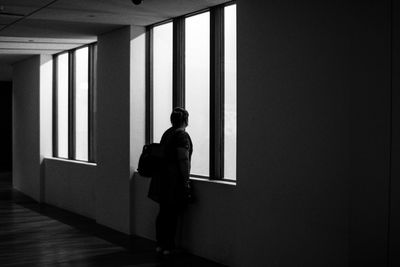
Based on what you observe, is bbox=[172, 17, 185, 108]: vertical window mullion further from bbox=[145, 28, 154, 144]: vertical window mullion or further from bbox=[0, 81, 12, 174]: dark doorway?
bbox=[0, 81, 12, 174]: dark doorway

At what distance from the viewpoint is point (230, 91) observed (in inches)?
261

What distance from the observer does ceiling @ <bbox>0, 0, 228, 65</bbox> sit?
6684 millimetres

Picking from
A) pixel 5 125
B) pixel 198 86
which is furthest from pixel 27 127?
pixel 5 125

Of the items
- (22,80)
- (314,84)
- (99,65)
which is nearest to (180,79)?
(99,65)

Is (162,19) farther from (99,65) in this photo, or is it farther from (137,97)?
(99,65)

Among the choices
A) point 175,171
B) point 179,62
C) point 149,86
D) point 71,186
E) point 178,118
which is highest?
point 179,62

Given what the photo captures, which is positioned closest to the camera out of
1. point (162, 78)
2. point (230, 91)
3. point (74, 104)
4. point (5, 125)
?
point (230, 91)

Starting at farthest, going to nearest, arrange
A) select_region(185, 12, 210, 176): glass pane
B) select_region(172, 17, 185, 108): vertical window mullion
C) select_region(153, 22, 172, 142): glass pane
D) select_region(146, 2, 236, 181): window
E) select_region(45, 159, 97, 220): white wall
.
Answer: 1. select_region(45, 159, 97, 220): white wall
2. select_region(153, 22, 172, 142): glass pane
3. select_region(172, 17, 185, 108): vertical window mullion
4. select_region(185, 12, 210, 176): glass pane
5. select_region(146, 2, 236, 181): window

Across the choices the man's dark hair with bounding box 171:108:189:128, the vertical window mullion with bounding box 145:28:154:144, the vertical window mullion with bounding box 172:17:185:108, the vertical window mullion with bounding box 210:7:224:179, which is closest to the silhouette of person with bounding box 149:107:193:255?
the man's dark hair with bounding box 171:108:189:128

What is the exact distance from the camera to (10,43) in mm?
10273

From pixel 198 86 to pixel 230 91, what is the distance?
69 centimetres

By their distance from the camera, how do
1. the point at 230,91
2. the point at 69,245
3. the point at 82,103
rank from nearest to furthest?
the point at 230,91 → the point at 69,245 → the point at 82,103

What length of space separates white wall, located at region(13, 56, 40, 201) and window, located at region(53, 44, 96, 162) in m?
0.50

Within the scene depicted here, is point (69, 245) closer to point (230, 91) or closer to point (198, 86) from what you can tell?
point (198, 86)
